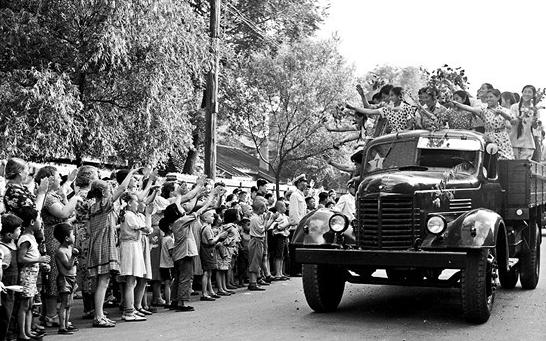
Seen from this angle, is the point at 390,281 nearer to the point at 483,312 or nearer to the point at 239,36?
the point at 483,312

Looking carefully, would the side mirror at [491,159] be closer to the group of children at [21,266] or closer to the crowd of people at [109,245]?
the crowd of people at [109,245]

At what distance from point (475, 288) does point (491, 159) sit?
2879 mm

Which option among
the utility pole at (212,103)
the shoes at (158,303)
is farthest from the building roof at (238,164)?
the shoes at (158,303)

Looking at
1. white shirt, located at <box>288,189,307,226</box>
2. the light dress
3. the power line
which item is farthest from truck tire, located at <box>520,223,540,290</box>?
the power line

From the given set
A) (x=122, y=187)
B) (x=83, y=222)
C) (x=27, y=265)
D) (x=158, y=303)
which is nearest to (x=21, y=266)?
(x=27, y=265)

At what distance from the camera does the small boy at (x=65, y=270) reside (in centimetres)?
877

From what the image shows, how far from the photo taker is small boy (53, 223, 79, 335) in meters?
8.77

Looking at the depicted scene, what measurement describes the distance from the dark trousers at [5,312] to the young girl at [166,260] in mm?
3333

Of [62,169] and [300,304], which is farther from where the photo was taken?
[62,169]

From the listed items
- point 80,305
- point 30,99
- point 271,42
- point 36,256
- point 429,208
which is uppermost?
point 271,42

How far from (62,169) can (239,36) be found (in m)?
17.4

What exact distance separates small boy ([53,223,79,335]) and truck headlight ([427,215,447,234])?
4.43m

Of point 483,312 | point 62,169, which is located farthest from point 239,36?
point 483,312

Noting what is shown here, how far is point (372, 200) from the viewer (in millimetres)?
9664
